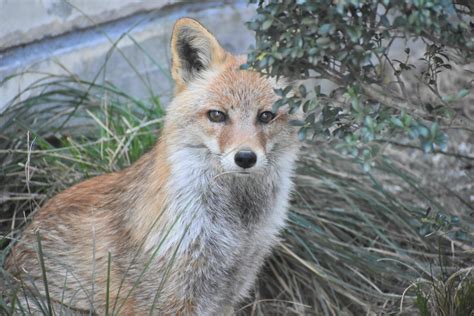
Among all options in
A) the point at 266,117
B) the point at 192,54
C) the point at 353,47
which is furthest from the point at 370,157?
the point at 192,54

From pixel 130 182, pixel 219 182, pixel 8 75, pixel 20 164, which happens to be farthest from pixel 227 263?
pixel 8 75

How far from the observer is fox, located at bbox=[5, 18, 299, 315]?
4.32m

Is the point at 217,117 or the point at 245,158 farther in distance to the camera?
the point at 217,117

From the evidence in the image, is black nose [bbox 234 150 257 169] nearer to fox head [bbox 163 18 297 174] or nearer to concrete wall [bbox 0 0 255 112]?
fox head [bbox 163 18 297 174]

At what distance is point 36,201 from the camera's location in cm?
556

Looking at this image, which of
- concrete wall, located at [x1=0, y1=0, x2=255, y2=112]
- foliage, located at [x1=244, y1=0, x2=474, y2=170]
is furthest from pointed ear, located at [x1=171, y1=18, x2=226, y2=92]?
concrete wall, located at [x1=0, y1=0, x2=255, y2=112]

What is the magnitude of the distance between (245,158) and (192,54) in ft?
2.74

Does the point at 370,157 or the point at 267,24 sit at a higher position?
the point at 267,24

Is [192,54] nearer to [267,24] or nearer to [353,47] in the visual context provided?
[267,24]

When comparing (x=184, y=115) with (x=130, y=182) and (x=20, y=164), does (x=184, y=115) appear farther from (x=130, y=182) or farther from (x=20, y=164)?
(x=20, y=164)

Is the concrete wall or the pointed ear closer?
the pointed ear

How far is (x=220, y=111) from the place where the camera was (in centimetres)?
434

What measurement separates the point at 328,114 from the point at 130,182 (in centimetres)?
138

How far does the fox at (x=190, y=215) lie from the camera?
4.32 m
